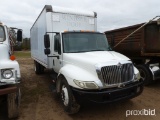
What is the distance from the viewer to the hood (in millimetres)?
4379

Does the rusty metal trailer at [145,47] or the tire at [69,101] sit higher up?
the rusty metal trailer at [145,47]

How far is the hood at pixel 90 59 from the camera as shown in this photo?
4379 millimetres

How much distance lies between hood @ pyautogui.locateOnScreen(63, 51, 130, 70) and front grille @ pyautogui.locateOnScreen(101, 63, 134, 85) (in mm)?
144

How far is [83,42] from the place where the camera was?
5.66 meters

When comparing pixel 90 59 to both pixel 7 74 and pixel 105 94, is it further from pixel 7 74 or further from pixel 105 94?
pixel 7 74

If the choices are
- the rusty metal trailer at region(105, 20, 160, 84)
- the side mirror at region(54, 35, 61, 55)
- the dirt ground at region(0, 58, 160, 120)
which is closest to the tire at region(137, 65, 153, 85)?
the rusty metal trailer at region(105, 20, 160, 84)

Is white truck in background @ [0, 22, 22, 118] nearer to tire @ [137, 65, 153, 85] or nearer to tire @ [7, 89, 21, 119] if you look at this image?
tire @ [7, 89, 21, 119]

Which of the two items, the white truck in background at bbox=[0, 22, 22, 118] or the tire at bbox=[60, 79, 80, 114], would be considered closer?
A: the white truck in background at bbox=[0, 22, 22, 118]

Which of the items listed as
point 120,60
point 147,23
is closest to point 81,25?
point 147,23

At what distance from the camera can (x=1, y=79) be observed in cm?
410

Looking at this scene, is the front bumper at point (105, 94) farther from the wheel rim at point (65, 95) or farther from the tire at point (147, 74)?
the tire at point (147, 74)

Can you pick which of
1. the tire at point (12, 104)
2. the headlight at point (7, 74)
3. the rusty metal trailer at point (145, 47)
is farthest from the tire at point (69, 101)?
the rusty metal trailer at point (145, 47)

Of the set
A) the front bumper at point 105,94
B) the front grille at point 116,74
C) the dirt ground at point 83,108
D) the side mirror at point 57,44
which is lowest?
the dirt ground at point 83,108

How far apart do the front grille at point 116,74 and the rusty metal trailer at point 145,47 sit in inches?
113
